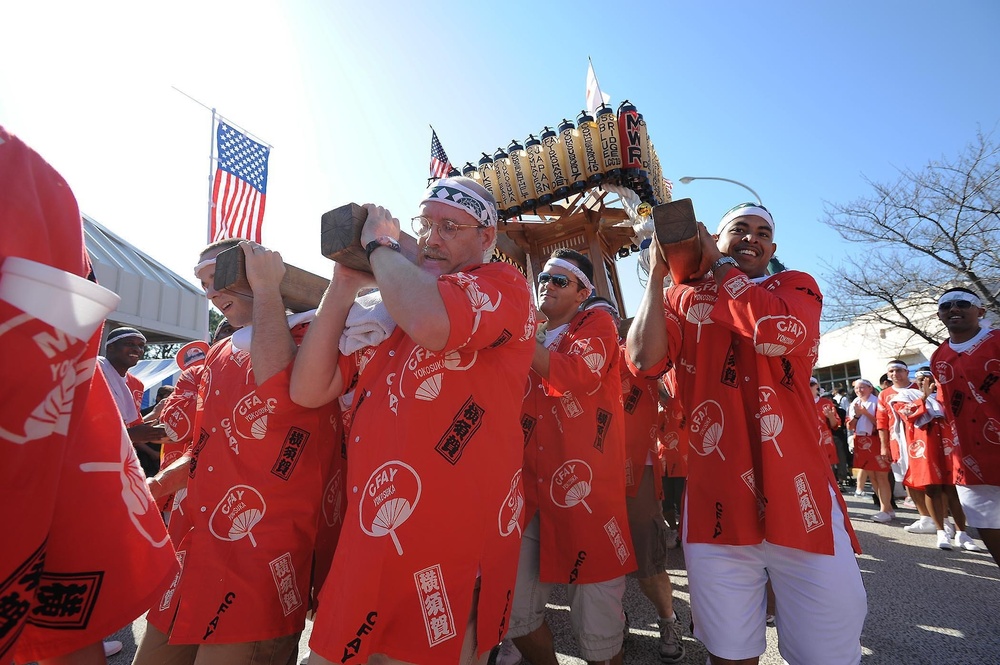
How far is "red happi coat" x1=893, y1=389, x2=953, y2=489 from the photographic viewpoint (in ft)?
20.4

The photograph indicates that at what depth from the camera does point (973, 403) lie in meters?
4.53

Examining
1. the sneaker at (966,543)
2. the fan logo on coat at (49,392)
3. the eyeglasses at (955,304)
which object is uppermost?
the eyeglasses at (955,304)

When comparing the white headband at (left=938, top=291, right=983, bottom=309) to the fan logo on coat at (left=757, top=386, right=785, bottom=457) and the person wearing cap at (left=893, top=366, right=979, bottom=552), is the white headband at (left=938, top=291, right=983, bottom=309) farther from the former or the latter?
the fan logo on coat at (left=757, top=386, right=785, bottom=457)

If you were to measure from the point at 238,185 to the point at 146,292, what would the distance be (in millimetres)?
9934

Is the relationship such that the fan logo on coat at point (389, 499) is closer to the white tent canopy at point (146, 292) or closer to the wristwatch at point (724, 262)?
the wristwatch at point (724, 262)

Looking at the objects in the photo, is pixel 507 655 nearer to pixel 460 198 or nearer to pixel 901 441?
pixel 460 198

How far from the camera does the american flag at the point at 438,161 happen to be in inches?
388

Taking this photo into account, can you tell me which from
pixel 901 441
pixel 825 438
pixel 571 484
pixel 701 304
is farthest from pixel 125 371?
pixel 901 441

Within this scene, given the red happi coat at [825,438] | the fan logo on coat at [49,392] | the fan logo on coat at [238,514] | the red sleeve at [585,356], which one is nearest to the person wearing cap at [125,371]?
the fan logo on coat at [238,514]

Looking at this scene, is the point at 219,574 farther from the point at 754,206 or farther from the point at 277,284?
the point at 754,206

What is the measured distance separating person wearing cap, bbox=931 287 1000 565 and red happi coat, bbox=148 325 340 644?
4918mm

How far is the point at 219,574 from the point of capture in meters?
1.84

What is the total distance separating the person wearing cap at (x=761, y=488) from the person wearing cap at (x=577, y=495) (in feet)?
1.98

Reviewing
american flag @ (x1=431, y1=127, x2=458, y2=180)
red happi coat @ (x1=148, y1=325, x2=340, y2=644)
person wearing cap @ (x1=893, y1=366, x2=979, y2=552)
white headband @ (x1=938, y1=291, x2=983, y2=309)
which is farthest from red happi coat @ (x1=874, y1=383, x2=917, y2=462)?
red happi coat @ (x1=148, y1=325, x2=340, y2=644)
